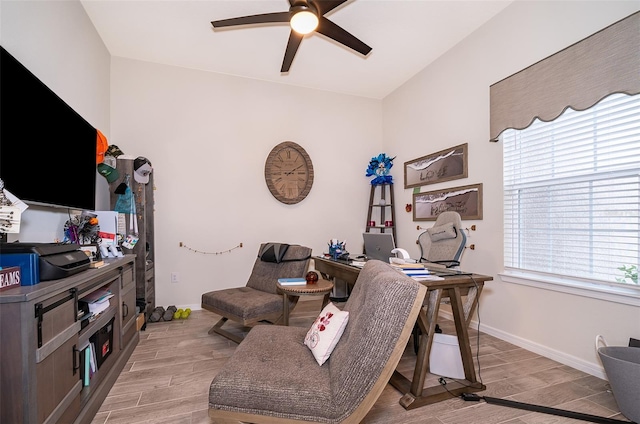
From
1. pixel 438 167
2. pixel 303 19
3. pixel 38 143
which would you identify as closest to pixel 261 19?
pixel 303 19

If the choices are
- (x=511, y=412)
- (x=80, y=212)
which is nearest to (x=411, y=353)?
(x=511, y=412)

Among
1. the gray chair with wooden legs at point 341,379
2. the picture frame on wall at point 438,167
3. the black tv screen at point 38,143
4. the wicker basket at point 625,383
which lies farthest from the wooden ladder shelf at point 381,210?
the black tv screen at point 38,143

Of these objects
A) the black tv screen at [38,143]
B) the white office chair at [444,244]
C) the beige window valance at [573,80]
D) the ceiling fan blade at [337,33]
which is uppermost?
the ceiling fan blade at [337,33]

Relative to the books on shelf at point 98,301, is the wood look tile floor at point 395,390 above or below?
below

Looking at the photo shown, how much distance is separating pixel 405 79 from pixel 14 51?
384cm

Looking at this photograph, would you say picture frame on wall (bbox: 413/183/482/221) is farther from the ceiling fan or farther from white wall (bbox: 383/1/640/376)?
the ceiling fan

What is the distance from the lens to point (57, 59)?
2.23 m

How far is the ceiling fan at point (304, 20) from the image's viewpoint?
2158mm

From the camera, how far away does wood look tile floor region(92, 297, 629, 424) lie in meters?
1.64

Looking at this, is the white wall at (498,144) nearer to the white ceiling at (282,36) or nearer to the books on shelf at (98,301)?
the white ceiling at (282,36)

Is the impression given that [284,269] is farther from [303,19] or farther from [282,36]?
[282,36]

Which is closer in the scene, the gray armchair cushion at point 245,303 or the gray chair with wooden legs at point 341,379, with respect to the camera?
the gray chair with wooden legs at point 341,379

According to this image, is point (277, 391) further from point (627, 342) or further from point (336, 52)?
point (336, 52)

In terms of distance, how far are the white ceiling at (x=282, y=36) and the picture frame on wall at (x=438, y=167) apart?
3.81 ft
